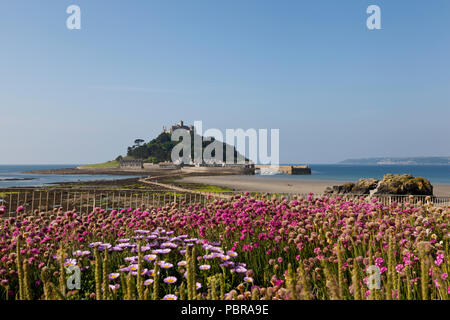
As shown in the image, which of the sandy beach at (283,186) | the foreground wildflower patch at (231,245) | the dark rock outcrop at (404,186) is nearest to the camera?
the foreground wildflower patch at (231,245)

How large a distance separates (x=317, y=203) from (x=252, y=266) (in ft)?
8.46

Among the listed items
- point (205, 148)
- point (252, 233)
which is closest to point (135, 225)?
point (252, 233)

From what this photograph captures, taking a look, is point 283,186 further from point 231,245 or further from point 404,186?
point 231,245

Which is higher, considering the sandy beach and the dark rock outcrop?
the dark rock outcrop

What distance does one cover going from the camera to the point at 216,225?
20.6 ft

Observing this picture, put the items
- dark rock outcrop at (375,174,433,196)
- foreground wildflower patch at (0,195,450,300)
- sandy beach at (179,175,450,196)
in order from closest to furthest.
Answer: foreground wildflower patch at (0,195,450,300)
dark rock outcrop at (375,174,433,196)
sandy beach at (179,175,450,196)

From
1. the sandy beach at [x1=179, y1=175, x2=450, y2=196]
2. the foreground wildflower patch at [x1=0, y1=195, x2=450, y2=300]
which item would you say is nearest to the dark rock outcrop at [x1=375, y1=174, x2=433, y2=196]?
the sandy beach at [x1=179, y1=175, x2=450, y2=196]

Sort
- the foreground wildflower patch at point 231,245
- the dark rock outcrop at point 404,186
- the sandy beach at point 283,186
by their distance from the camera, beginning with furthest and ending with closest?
the sandy beach at point 283,186
the dark rock outcrop at point 404,186
the foreground wildflower patch at point 231,245

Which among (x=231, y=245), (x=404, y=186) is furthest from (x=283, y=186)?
(x=231, y=245)

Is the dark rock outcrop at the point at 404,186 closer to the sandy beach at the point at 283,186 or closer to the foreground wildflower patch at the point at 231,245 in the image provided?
the sandy beach at the point at 283,186

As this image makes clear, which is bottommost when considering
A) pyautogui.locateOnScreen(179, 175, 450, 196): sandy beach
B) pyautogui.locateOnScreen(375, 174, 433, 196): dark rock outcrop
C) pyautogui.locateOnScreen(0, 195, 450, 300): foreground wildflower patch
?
pyautogui.locateOnScreen(179, 175, 450, 196): sandy beach

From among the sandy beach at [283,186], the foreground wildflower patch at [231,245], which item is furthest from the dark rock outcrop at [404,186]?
the foreground wildflower patch at [231,245]

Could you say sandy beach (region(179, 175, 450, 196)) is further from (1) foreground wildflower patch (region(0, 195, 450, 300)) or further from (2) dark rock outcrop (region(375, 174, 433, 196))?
(1) foreground wildflower patch (region(0, 195, 450, 300))
